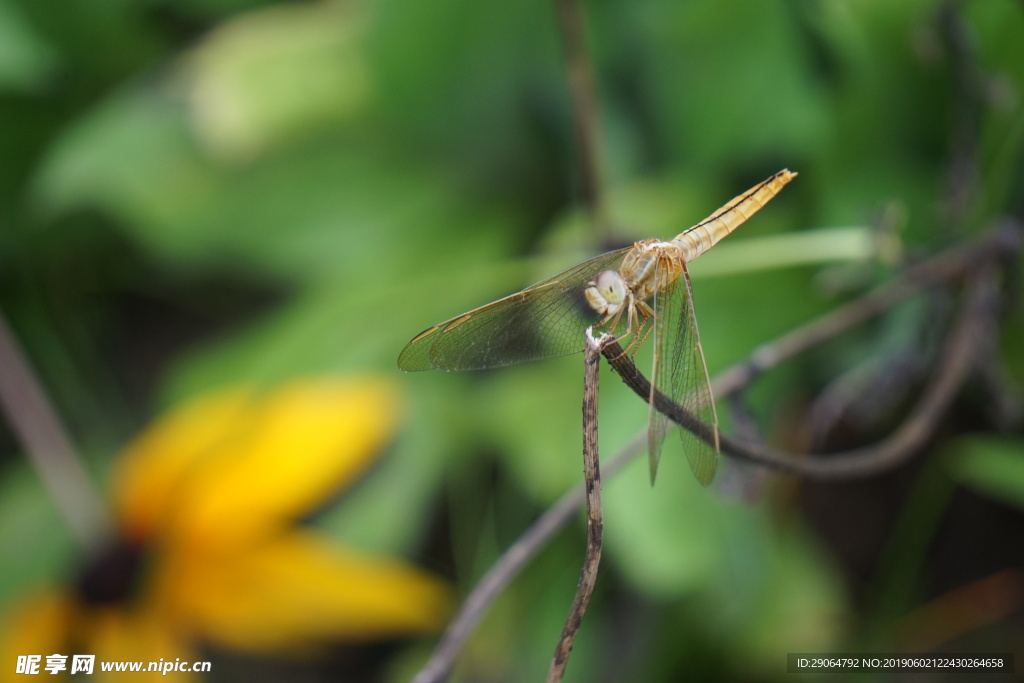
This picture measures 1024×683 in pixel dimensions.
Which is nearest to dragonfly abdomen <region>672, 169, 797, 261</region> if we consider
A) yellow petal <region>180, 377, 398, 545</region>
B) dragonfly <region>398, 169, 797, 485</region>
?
dragonfly <region>398, 169, 797, 485</region>

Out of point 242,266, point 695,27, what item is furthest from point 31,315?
point 695,27

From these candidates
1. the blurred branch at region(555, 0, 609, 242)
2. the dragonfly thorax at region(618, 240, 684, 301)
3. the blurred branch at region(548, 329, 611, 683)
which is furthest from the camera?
the blurred branch at region(555, 0, 609, 242)

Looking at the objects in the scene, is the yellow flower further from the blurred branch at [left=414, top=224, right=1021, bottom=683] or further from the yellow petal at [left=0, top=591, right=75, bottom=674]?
the blurred branch at [left=414, top=224, right=1021, bottom=683]

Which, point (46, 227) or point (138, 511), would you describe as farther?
point (46, 227)

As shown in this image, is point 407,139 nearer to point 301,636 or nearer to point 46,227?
point 46,227

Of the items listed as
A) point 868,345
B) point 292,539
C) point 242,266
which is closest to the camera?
point 868,345

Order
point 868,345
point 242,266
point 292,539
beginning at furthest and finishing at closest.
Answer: point 242,266 → point 292,539 → point 868,345
